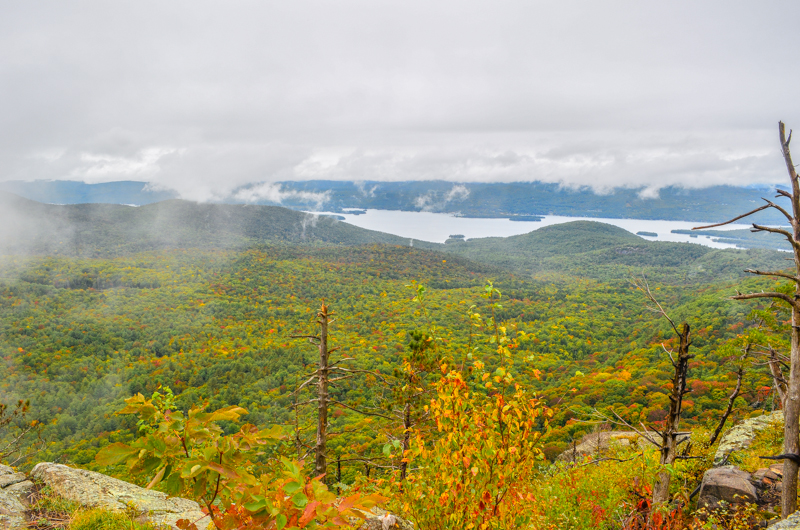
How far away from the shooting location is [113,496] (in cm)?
411

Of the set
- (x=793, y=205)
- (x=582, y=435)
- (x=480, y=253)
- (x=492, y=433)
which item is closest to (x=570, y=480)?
(x=492, y=433)

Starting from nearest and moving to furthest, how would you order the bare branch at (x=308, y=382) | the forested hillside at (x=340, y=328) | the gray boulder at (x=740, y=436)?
the bare branch at (x=308, y=382) < the gray boulder at (x=740, y=436) < the forested hillside at (x=340, y=328)

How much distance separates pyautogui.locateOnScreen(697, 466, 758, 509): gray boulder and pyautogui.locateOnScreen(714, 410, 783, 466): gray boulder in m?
1.39

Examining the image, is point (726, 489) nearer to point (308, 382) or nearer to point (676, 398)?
point (676, 398)

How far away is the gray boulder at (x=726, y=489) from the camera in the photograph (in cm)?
577

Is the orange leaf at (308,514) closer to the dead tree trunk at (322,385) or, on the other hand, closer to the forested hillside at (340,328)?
the forested hillside at (340,328)

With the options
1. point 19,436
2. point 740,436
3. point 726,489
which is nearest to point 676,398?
point 726,489

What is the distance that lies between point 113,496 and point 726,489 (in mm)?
8510

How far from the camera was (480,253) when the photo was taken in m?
173

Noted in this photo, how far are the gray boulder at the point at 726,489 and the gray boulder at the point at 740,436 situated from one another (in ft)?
4.57

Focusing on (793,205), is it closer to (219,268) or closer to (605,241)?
(219,268)

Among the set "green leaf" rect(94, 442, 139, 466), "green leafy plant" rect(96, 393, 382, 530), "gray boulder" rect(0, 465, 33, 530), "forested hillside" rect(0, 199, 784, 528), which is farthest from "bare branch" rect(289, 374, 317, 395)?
"green leaf" rect(94, 442, 139, 466)

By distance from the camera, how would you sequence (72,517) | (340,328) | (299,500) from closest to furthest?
1. (299,500)
2. (72,517)
3. (340,328)

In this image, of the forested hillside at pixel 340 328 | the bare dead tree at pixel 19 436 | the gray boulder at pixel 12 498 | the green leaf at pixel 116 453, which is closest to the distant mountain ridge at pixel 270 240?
the forested hillside at pixel 340 328
